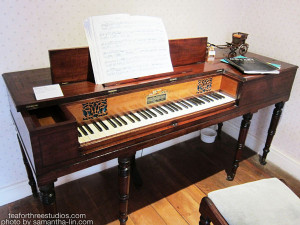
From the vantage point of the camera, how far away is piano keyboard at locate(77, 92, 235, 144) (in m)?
1.23

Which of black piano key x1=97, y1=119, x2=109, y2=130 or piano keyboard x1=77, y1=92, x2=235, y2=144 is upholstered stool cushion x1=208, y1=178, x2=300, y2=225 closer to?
piano keyboard x1=77, y1=92, x2=235, y2=144

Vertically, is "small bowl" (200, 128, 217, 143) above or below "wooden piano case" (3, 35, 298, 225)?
below

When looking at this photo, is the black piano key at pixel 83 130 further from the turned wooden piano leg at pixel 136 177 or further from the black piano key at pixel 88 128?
the turned wooden piano leg at pixel 136 177

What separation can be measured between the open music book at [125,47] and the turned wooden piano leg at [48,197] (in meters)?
0.51

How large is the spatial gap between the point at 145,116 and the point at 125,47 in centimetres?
36

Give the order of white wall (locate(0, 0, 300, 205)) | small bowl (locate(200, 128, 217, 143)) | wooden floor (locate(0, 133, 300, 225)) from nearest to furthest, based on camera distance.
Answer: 1. white wall (locate(0, 0, 300, 205))
2. wooden floor (locate(0, 133, 300, 225))
3. small bowl (locate(200, 128, 217, 143))

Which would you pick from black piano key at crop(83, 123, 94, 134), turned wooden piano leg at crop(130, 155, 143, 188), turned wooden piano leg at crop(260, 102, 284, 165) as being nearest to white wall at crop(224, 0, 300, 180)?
turned wooden piano leg at crop(260, 102, 284, 165)

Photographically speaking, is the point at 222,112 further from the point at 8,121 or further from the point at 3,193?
the point at 3,193

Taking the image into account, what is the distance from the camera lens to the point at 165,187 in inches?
77.2

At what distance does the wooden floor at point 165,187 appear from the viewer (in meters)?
1.73

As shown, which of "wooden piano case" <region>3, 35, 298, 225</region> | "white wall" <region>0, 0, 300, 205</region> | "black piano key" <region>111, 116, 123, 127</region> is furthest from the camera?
"white wall" <region>0, 0, 300, 205</region>

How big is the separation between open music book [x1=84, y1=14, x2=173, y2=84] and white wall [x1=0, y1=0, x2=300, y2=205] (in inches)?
15.3

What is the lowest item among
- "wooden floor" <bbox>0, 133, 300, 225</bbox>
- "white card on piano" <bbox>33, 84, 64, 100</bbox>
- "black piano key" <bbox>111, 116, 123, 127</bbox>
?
"wooden floor" <bbox>0, 133, 300, 225</bbox>

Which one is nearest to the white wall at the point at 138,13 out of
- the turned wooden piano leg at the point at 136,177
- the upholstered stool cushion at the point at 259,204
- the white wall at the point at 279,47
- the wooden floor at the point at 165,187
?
the white wall at the point at 279,47
